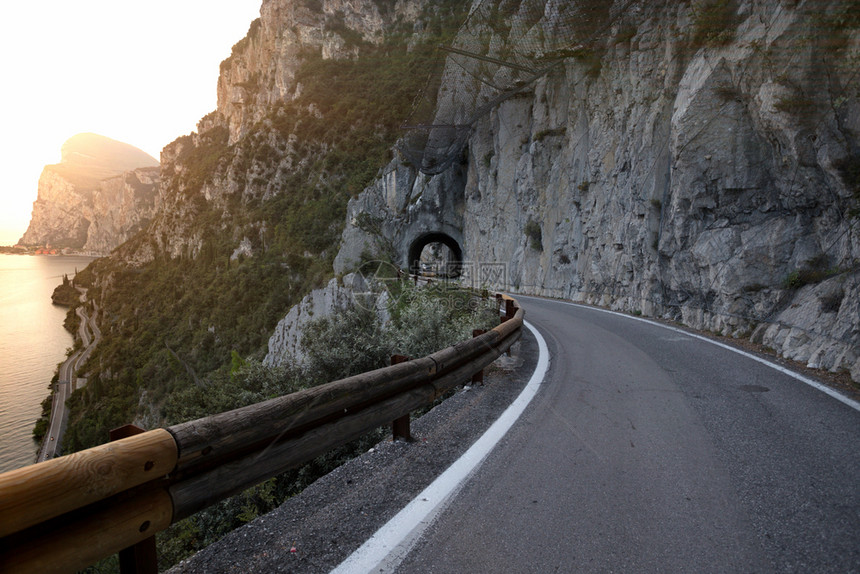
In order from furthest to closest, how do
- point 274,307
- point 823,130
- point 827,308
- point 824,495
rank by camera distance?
point 274,307
point 823,130
point 827,308
point 824,495

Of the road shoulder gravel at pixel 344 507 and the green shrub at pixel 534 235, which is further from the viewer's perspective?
the green shrub at pixel 534 235

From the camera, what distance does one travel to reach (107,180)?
616ft

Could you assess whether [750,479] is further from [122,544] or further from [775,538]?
[122,544]

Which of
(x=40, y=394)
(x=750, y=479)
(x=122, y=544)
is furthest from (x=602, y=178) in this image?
(x=40, y=394)

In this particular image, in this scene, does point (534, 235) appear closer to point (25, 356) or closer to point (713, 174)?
Answer: point (713, 174)

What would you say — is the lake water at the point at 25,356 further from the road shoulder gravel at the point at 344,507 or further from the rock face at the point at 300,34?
the rock face at the point at 300,34

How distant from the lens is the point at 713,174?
1053 centimetres

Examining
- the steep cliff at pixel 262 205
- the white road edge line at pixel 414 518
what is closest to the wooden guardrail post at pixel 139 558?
the white road edge line at pixel 414 518

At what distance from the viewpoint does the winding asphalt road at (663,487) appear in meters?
2.01

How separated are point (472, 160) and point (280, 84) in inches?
2865

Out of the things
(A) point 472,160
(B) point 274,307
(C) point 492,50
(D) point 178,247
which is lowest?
(B) point 274,307

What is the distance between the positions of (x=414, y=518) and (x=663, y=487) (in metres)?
1.71

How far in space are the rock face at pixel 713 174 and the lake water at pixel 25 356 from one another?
58.8 m

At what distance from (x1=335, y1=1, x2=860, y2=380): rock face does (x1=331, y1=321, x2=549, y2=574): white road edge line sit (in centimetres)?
577
